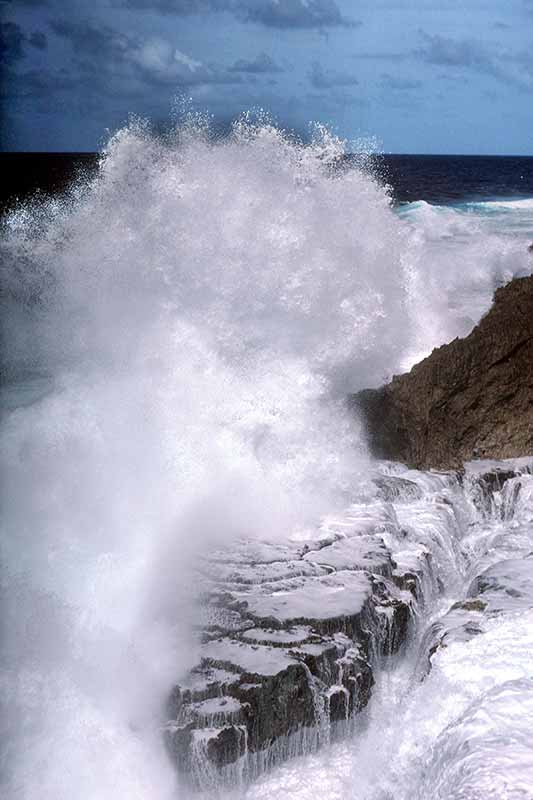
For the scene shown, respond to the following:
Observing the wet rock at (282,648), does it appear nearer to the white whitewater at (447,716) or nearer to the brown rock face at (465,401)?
the white whitewater at (447,716)

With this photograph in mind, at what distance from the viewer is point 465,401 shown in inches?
287

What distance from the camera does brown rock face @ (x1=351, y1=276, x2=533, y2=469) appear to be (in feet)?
23.1

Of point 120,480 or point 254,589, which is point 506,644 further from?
point 120,480

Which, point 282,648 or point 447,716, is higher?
Answer: point 282,648

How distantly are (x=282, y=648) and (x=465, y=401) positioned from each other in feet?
12.0

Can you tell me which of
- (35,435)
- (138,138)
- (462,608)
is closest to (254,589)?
(462,608)

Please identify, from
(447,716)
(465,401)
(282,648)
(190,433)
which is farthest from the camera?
(465,401)

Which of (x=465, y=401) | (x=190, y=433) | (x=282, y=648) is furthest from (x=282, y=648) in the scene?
(x=465, y=401)

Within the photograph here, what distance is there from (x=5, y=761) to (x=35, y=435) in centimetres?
270

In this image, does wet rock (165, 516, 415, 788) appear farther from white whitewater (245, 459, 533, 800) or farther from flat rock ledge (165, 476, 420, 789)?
white whitewater (245, 459, 533, 800)

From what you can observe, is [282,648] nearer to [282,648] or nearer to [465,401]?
[282,648]

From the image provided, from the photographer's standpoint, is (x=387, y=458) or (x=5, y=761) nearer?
(x=5, y=761)

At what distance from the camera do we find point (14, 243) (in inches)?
522

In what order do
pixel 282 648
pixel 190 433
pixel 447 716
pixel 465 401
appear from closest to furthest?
pixel 447 716 → pixel 282 648 → pixel 190 433 → pixel 465 401
